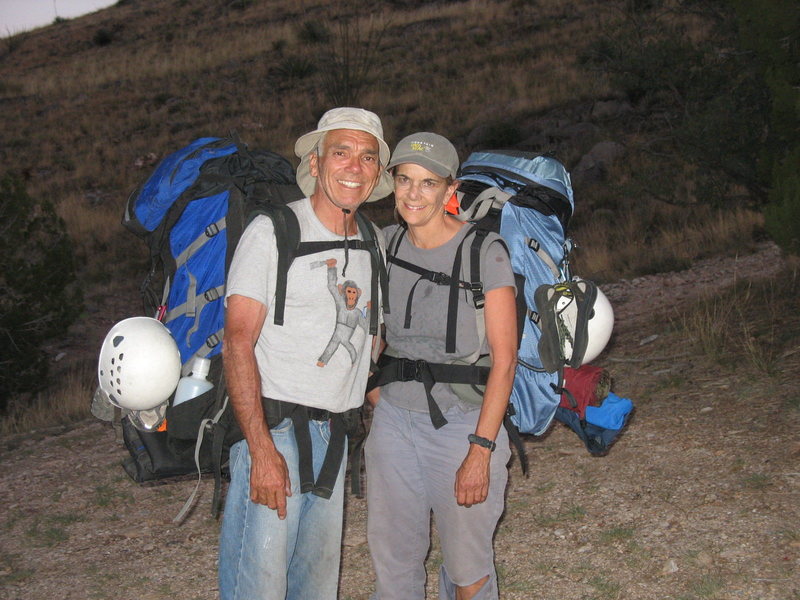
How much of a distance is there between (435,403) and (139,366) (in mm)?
989

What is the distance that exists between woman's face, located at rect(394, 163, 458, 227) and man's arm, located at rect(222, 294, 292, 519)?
2.01 ft

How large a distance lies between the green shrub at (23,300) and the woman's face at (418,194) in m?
7.88

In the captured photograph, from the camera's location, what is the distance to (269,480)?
264 cm

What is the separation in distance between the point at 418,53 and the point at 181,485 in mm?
24719

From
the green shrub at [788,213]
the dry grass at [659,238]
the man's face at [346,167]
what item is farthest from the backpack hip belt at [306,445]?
the dry grass at [659,238]

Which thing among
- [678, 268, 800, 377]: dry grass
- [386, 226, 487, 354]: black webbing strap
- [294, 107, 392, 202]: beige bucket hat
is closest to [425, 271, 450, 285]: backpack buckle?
[386, 226, 487, 354]: black webbing strap

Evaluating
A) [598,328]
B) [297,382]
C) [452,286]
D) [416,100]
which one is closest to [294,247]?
[297,382]

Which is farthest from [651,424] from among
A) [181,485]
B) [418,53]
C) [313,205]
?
[418,53]

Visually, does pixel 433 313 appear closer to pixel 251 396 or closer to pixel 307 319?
pixel 307 319

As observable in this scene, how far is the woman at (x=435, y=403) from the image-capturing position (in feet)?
9.18

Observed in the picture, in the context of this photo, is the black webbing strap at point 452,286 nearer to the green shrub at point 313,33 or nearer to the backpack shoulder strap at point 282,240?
the backpack shoulder strap at point 282,240

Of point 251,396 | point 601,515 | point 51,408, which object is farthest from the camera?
point 51,408

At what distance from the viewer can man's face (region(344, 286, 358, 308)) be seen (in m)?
2.78

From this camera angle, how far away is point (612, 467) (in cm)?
530
